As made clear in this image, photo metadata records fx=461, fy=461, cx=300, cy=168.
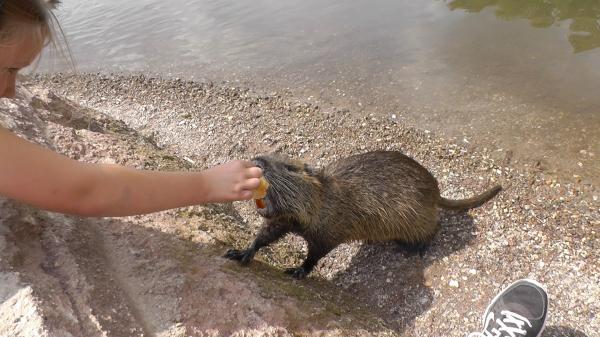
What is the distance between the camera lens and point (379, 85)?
6.18m

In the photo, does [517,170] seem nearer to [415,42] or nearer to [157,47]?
[415,42]

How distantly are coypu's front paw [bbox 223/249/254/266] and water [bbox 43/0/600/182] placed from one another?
2.98 meters

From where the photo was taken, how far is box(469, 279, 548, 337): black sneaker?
2.89 m

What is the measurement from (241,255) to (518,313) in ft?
5.95

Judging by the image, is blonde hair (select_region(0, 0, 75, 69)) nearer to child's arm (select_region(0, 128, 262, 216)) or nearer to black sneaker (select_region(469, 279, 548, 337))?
child's arm (select_region(0, 128, 262, 216))

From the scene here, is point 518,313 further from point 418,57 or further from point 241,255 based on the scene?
point 418,57

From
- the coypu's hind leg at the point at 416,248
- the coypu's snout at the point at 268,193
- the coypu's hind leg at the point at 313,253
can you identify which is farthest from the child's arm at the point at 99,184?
the coypu's hind leg at the point at 416,248

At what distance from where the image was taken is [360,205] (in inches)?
143

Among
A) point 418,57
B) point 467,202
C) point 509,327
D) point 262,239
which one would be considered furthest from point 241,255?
point 418,57

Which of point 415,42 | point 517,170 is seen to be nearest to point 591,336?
point 517,170

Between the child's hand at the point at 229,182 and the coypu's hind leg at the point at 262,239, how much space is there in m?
0.90

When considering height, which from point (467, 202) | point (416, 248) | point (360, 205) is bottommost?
point (416, 248)

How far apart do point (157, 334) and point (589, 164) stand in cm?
408

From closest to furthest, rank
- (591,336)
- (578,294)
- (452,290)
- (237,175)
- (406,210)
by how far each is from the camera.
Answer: (237,175) < (591,336) < (578,294) < (452,290) < (406,210)
